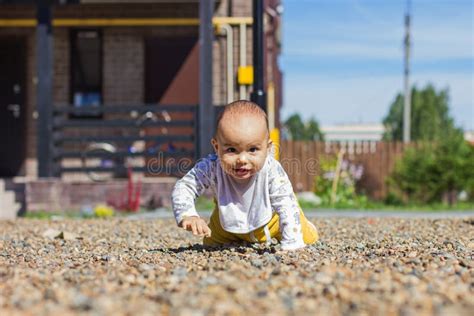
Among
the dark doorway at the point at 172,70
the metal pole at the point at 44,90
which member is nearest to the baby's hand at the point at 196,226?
the metal pole at the point at 44,90

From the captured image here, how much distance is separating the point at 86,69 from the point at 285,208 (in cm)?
959

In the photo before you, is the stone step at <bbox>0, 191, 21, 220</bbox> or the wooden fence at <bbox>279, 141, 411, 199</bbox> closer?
the stone step at <bbox>0, 191, 21, 220</bbox>

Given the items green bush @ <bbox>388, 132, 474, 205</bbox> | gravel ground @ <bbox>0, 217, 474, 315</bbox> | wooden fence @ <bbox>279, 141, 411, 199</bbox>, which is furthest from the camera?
wooden fence @ <bbox>279, 141, 411, 199</bbox>

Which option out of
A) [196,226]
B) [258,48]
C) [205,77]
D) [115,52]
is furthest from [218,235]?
[115,52]

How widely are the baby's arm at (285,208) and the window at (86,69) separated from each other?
935cm

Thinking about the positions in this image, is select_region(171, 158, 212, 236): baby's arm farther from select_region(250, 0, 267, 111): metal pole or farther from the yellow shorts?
select_region(250, 0, 267, 111): metal pole

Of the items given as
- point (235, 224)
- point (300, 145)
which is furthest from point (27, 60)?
point (235, 224)

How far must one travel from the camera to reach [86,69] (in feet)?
46.9

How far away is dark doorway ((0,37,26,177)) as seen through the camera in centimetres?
1467

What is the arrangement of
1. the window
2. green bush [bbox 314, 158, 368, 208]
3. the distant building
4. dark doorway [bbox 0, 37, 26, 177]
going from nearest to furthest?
the window < dark doorway [bbox 0, 37, 26, 177] < green bush [bbox 314, 158, 368, 208] < the distant building

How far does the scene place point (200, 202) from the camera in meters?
11.8

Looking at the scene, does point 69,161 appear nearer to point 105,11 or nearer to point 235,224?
point 105,11

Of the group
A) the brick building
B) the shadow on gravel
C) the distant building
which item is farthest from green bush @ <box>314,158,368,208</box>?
the distant building

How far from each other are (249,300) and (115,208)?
363 inches
